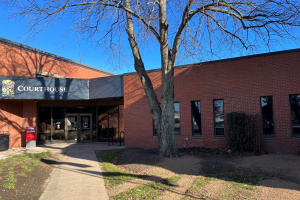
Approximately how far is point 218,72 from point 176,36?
3858 mm

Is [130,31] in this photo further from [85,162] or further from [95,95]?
[95,95]

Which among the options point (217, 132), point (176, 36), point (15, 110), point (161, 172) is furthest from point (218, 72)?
point (15, 110)

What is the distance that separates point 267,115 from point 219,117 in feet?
7.03

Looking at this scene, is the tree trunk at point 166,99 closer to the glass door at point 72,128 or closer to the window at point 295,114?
the window at point 295,114

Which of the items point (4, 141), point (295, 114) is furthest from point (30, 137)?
point (295, 114)

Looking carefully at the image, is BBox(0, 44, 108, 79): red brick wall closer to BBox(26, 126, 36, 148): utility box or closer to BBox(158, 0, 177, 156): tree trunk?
BBox(26, 126, 36, 148): utility box

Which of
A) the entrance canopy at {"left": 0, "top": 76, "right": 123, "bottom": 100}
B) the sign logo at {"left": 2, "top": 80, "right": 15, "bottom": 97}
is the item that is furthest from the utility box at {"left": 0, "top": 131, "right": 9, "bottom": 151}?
the sign logo at {"left": 2, "top": 80, "right": 15, "bottom": 97}

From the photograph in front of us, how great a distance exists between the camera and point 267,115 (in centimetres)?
1068

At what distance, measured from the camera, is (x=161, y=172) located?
730 centimetres

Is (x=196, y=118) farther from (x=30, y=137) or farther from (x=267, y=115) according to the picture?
(x=30, y=137)

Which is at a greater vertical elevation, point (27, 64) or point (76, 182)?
point (27, 64)

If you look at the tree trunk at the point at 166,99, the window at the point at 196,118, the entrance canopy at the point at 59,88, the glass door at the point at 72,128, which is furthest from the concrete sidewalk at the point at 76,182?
the glass door at the point at 72,128

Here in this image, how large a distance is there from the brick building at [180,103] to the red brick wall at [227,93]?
0.04m

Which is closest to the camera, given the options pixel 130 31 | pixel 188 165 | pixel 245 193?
pixel 245 193
